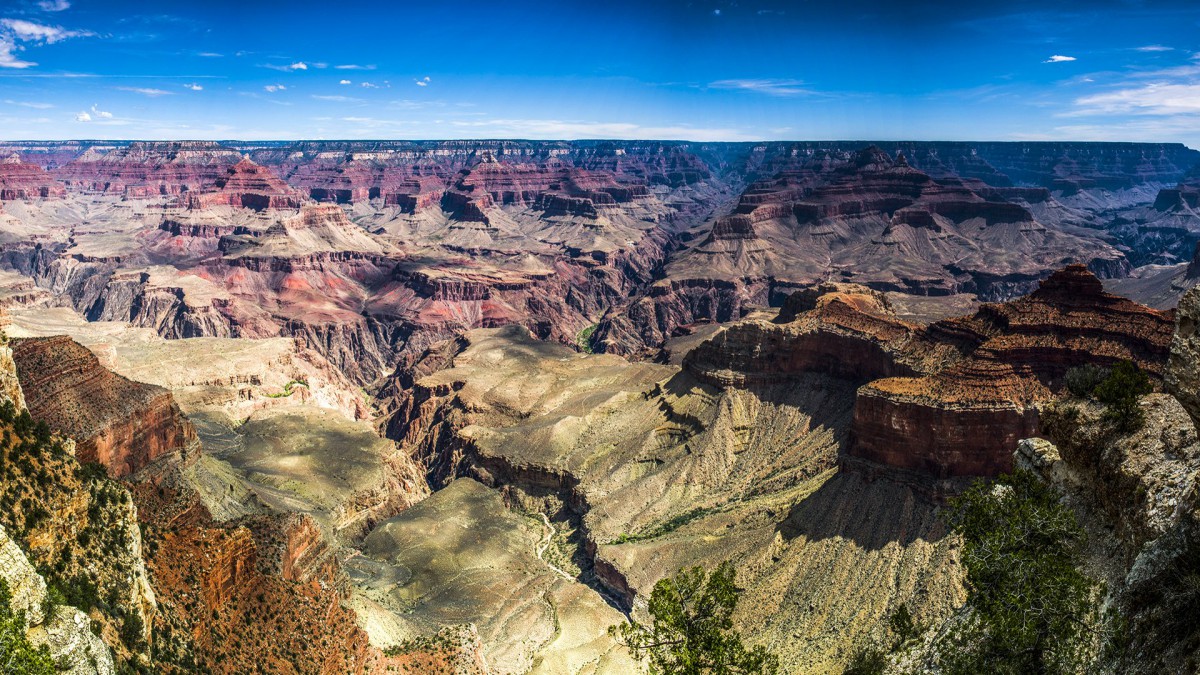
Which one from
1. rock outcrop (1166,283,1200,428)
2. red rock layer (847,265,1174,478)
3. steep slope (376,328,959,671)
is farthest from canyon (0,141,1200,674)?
steep slope (376,328,959,671)

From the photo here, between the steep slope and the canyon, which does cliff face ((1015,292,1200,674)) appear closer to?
the canyon

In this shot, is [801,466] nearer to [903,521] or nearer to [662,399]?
[903,521]

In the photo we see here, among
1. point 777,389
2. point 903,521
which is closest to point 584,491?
point 777,389

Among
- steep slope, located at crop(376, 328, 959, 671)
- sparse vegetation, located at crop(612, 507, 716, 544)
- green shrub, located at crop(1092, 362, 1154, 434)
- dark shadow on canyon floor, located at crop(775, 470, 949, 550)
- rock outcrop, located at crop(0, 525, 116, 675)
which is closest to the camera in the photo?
rock outcrop, located at crop(0, 525, 116, 675)

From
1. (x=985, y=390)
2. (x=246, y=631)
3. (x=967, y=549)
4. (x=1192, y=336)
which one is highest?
(x=1192, y=336)

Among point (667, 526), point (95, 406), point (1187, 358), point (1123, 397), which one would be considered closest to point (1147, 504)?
point (1123, 397)

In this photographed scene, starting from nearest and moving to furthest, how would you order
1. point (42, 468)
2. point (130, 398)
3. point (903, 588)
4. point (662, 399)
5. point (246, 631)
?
point (42, 468) → point (246, 631) → point (903, 588) → point (130, 398) → point (662, 399)

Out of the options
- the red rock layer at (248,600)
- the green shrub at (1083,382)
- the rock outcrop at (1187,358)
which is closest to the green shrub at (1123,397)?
the green shrub at (1083,382)

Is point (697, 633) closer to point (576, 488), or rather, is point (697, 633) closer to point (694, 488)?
point (694, 488)
